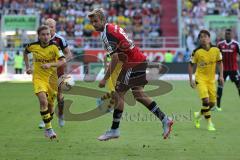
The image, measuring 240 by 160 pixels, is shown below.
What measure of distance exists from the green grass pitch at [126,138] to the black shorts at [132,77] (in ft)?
3.44

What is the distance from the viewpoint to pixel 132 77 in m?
11.2

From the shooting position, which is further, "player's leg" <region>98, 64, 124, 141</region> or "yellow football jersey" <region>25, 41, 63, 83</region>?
"yellow football jersey" <region>25, 41, 63, 83</region>

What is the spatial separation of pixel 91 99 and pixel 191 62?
8093mm

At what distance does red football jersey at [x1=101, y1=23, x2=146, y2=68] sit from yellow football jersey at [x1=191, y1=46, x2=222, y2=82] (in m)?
3.44

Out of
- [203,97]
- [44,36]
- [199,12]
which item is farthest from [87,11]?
[44,36]

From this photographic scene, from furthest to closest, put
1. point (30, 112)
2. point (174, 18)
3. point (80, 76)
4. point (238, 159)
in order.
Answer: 1. point (174, 18)
2. point (80, 76)
3. point (30, 112)
4. point (238, 159)

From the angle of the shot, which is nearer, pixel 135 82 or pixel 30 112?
pixel 135 82

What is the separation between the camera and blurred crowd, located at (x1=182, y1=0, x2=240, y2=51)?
42.5 m

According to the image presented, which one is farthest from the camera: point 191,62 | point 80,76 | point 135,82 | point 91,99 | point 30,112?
point 80,76

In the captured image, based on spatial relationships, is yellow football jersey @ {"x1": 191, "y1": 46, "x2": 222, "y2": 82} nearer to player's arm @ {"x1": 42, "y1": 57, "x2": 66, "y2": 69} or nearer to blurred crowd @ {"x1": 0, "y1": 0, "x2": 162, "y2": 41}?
player's arm @ {"x1": 42, "y1": 57, "x2": 66, "y2": 69}

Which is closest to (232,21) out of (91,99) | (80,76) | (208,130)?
(80,76)

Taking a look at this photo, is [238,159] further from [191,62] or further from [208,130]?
[191,62]

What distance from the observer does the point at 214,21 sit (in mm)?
42750

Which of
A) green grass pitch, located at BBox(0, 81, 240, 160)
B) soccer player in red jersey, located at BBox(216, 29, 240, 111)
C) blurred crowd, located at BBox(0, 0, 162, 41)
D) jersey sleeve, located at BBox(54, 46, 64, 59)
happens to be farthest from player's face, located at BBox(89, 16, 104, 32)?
blurred crowd, located at BBox(0, 0, 162, 41)
